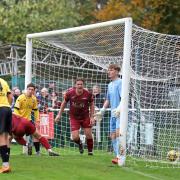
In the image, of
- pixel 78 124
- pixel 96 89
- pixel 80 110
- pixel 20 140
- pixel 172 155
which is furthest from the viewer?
pixel 96 89

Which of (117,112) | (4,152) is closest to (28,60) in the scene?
(117,112)

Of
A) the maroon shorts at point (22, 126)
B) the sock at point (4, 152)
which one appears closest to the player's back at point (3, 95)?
the sock at point (4, 152)

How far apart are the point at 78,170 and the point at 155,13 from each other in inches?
543

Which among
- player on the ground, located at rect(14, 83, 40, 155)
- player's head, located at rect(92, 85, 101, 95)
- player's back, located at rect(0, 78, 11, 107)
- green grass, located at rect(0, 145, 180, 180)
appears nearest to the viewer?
green grass, located at rect(0, 145, 180, 180)

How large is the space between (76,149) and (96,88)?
1.79 m

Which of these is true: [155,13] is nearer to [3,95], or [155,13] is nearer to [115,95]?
[115,95]

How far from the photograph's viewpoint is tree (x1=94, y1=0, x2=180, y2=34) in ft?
76.9

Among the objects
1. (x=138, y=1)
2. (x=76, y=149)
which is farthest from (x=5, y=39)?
(x=76, y=149)

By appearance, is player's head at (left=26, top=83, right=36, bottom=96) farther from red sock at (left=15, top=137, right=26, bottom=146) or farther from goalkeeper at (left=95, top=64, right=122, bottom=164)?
goalkeeper at (left=95, top=64, right=122, bottom=164)

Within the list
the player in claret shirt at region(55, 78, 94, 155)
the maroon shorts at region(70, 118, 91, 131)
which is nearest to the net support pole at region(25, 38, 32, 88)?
the player in claret shirt at region(55, 78, 94, 155)

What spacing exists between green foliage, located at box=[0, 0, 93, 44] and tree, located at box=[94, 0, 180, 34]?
4929 millimetres

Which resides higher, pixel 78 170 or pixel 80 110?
pixel 80 110

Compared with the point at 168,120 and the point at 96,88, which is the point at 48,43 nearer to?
the point at 96,88

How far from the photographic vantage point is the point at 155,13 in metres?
24.9
